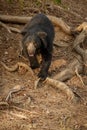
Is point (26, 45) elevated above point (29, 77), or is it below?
above

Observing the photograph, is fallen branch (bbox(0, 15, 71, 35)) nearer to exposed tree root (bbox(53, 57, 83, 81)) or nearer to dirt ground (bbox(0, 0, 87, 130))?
dirt ground (bbox(0, 0, 87, 130))

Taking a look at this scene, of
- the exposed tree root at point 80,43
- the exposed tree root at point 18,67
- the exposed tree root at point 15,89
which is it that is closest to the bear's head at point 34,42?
the exposed tree root at point 18,67

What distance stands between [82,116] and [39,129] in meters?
0.98

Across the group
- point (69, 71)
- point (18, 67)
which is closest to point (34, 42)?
point (18, 67)

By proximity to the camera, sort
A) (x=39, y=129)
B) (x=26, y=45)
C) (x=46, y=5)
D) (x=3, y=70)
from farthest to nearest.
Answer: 1. (x=46, y=5)
2. (x=3, y=70)
3. (x=26, y=45)
4. (x=39, y=129)

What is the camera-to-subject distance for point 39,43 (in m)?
8.21

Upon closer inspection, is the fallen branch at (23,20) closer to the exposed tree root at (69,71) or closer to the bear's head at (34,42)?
the exposed tree root at (69,71)

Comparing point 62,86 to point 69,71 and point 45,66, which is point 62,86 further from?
point 69,71

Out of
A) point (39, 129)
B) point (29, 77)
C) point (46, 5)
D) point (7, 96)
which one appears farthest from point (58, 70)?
point (46, 5)

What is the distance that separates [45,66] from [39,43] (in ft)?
1.84

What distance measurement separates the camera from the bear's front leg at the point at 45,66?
27.6ft

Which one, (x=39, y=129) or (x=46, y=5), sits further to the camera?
(x=46, y=5)

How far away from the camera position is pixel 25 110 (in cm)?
730

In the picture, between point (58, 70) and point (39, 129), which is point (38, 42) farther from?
point (39, 129)
